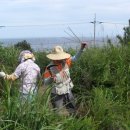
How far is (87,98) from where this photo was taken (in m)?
9.40

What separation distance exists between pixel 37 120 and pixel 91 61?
435cm

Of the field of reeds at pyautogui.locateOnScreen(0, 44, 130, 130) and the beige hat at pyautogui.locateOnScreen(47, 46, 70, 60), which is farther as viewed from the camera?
the beige hat at pyautogui.locateOnScreen(47, 46, 70, 60)

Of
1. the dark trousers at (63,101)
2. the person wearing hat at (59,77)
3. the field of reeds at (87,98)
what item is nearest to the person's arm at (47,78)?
the person wearing hat at (59,77)

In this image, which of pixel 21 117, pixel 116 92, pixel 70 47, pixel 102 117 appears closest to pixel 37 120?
pixel 21 117

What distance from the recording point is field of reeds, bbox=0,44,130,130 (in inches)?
259

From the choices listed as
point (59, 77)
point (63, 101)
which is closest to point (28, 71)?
point (59, 77)

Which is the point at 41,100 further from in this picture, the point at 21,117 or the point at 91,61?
the point at 91,61

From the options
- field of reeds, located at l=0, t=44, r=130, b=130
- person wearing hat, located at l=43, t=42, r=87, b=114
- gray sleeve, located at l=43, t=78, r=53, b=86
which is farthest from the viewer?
person wearing hat, located at l=43, t=42, r=87, b=114

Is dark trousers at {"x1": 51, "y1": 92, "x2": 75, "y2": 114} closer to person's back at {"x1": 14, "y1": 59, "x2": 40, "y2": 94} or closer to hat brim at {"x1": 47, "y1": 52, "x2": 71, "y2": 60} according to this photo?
person's back at {"x1": 14, "y1": 59, "x2": 40, "y2": 94}

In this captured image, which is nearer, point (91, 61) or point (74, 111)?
point (74, 111)

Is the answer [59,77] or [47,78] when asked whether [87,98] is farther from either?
[47,78]

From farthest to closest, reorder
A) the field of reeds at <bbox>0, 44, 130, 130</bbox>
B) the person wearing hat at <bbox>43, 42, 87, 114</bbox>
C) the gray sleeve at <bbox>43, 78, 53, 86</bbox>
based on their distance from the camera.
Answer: the person wearing hat at <bbox>43, 42, 87, 114</bbox> < the gray sleeve at <bbox>43, 78, 53, 86</bbox> < the field of reeds at <bbox>0, 44, 130, 130</bbox>

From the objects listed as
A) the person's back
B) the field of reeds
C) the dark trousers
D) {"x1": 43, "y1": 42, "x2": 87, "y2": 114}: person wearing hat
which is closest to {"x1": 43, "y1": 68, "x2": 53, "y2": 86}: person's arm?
{"x1": 43, "y1": 42, "x2": 87, "y2": 114}: person wearing hat

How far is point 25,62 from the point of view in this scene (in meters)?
8.50
